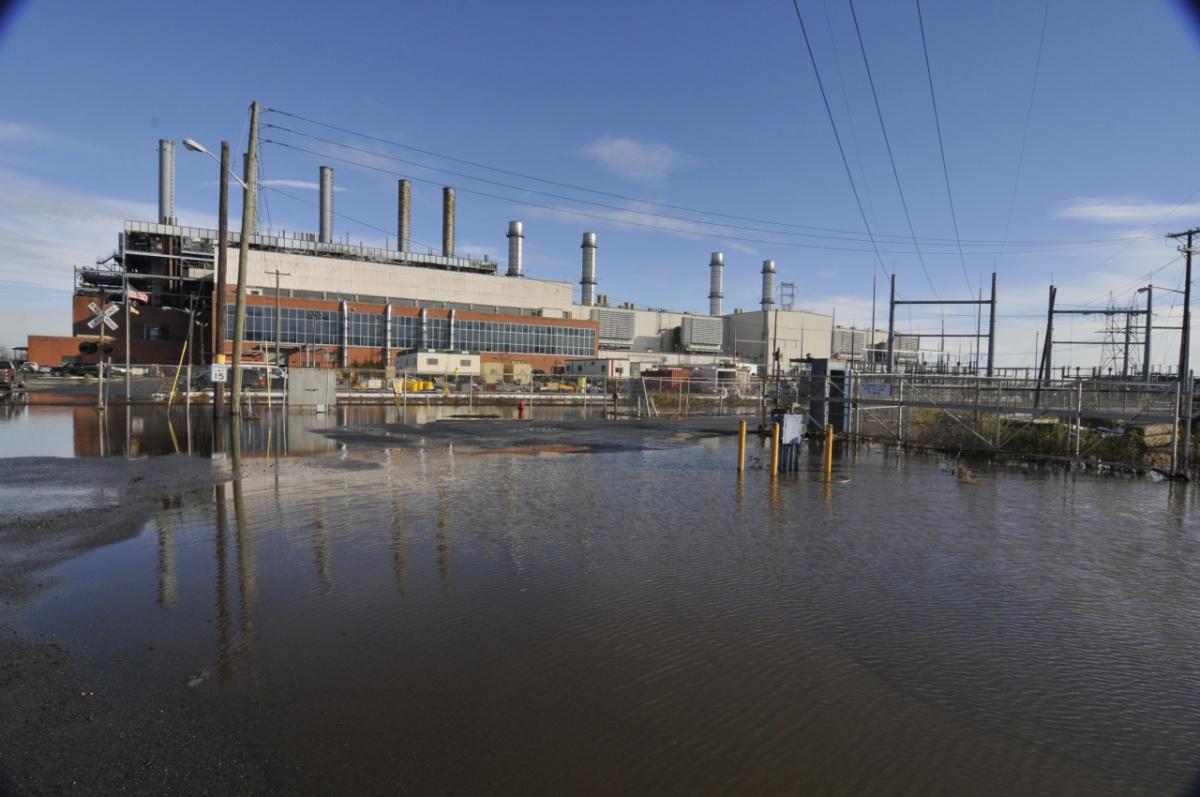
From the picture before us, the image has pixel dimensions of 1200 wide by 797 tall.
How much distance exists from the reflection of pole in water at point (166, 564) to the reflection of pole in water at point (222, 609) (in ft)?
1.28

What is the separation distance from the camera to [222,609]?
6168 millimetres

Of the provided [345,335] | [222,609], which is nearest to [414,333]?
[345,335]

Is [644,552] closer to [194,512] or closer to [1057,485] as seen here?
[194,512]

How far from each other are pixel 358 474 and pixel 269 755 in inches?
432

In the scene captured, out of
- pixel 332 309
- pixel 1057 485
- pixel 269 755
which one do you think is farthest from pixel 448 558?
pixel 332 309

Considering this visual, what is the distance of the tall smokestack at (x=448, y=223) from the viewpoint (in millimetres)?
91562

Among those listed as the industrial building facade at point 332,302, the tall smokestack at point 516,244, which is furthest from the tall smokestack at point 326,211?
the tall smokestack at point 516,244

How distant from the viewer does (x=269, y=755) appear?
384cm

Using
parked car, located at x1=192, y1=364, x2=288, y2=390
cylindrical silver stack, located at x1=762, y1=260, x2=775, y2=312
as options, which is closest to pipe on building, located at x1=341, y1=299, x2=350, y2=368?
parked car, located at x1=192, y1=364, x2=288, y2=390

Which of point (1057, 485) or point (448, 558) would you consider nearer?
point (448, 558)

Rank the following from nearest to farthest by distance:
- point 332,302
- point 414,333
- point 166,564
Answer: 1. point 166,564
2. point 332,302
3. point 414,333

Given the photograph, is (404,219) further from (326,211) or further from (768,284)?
(768,284)

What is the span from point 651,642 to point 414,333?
80969 millimetres

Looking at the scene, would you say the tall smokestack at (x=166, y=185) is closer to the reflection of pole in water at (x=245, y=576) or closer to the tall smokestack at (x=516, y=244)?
the tall smokestack at (x=516, y=244)
